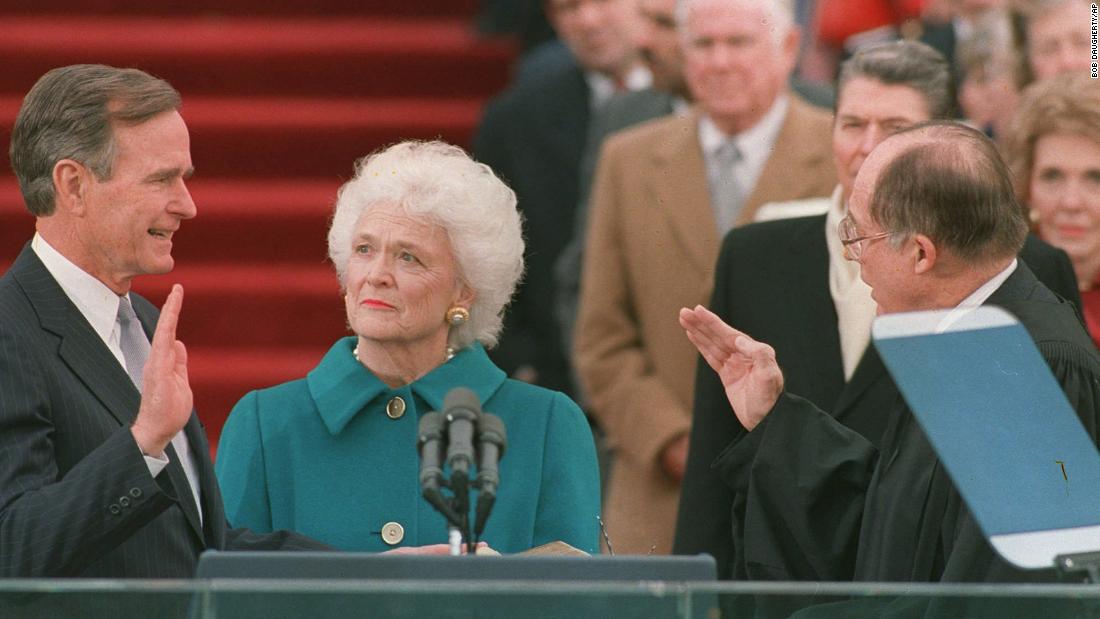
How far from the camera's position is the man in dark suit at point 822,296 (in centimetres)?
387

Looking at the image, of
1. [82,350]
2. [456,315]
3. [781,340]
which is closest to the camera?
[82,350]

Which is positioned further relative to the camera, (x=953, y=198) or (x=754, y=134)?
(x=754, y=134)

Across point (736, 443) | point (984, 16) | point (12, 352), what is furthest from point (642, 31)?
point (12, 352)

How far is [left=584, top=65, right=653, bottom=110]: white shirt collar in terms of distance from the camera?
6.18 m

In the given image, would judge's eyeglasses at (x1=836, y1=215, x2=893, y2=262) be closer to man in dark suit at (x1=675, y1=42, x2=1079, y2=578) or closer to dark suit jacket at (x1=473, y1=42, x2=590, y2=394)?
man in dark suit at (x1=675, y1=42, x2=1079, y2=578)

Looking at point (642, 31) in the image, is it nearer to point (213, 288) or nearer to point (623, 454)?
point (623, 454)

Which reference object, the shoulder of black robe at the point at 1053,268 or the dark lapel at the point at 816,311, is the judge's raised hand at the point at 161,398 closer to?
the dark lapel at the point at 816,311

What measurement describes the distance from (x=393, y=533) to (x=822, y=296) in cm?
111

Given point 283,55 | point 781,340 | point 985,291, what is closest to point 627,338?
point 781,340

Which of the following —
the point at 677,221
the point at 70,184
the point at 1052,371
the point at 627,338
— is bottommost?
the point at 627,338

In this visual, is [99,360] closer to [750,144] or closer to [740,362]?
[740,362]

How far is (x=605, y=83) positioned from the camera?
623 cm

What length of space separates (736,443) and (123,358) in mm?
1093

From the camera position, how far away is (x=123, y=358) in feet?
10.6
